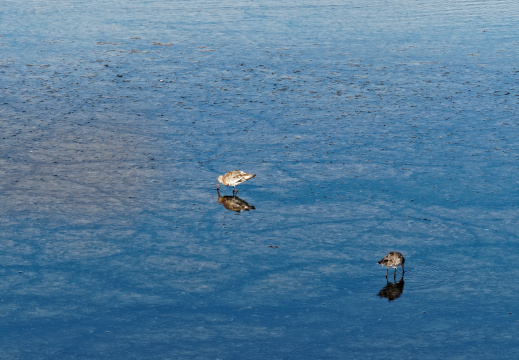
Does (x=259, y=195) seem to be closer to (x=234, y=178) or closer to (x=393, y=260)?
(x=234, y=178)

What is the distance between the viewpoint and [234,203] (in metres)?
10.0

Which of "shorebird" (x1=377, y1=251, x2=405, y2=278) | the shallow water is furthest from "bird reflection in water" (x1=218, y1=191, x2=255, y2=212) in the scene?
"shorebird" (x1=377, y1=251, x2=405, y2=278)

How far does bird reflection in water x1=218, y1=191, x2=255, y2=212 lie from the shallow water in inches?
6.0

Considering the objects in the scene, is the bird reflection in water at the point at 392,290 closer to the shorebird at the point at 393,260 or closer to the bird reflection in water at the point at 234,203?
the shorebird at the point at 393,260

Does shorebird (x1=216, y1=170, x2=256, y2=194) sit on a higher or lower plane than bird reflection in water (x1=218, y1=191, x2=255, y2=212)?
higher

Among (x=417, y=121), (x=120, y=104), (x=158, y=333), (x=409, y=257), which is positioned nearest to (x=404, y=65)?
(x=417, y=121)

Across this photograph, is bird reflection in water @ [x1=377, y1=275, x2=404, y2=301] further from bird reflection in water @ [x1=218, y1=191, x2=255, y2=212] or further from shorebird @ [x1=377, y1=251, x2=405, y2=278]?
bird reflection in water @ [x1=218, y1=191, x2=255, y2=212]

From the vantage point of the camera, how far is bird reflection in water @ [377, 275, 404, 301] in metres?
7.78

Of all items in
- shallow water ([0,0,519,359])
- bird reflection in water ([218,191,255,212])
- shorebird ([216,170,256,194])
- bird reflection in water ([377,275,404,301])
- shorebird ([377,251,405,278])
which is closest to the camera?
shallow water ([0,0,519,359])

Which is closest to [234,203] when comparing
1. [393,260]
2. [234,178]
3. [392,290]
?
[234,178]

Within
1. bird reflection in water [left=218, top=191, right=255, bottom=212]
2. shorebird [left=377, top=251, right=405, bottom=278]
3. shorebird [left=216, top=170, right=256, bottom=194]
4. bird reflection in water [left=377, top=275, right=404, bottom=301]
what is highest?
shorebird [left=216, top=170, right=256, bottom=194]

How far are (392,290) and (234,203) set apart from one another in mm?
2975

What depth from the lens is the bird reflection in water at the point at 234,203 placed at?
9914 mm

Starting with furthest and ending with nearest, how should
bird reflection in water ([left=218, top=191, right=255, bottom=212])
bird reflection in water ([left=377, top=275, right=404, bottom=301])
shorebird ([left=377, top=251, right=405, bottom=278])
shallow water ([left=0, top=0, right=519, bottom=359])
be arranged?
1. bird reflection in water ([left=218, top=191, right=255, bottom=212])
2. shorebird ([left=377, top=251, right=405, bottom=278])
3. bird reflection in water ([left=377, top=275, right=404, bottom=301])
4. shallow water ([left=0, top=0, right=519, bottom=359])
